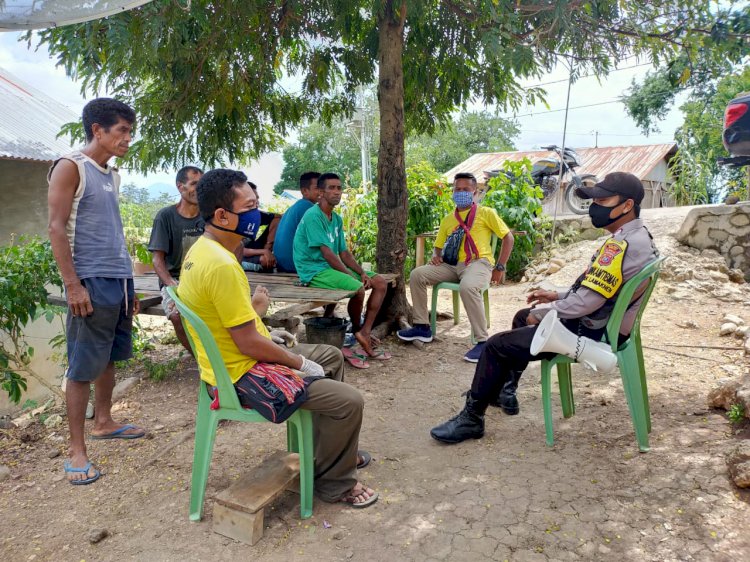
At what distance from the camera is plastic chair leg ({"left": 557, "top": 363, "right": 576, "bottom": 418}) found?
346 cm

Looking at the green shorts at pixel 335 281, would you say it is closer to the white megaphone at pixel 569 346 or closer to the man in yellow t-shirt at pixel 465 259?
the man in yellow t-shirt at pixel 465 259

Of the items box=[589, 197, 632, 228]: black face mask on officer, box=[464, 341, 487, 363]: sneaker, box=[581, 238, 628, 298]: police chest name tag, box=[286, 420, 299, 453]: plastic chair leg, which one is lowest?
box=[464, 341, 487, 363]: sneaker

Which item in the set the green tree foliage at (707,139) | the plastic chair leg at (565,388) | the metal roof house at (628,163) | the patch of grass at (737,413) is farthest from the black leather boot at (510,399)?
the metal roof house at (628,163)

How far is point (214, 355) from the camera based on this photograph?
93.8 inches

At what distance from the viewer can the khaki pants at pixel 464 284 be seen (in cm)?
508

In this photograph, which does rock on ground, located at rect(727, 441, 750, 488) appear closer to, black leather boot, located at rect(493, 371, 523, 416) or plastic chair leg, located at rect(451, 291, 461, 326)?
black leather boot, located at rect(493, 371, 523, 416)

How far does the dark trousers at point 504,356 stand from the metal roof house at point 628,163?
14.5m

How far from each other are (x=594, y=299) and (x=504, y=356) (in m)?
0.59

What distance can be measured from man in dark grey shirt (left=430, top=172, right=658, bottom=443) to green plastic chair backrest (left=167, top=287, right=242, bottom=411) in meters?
1.42

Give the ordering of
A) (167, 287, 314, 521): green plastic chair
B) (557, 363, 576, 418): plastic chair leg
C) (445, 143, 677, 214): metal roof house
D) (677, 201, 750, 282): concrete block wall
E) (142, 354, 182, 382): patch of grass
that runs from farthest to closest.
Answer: (445, 143, 677, 214): metal roof house, (677, 201, 750, 282): concrete block wall, (142, 354, 182, 382): patch of grass, (557, 363, 576, 418): plastic chair leg, (167, 287, 314, 521): green plastic chair

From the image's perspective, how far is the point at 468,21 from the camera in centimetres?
526

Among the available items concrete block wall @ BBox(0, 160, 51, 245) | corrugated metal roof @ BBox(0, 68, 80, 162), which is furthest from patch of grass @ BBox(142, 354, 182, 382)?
concrete block wall @ BBox(0, 160, 51, 245)

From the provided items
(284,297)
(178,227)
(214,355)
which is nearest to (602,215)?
(214,355)

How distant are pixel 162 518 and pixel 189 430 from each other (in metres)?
1.03
